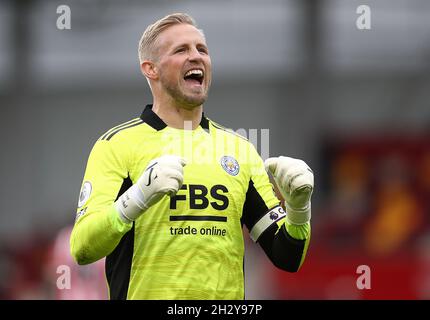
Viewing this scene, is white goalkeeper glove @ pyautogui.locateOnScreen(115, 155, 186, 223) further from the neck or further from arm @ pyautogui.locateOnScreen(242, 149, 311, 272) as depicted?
arm @ pyautogui.locateOnScreen(242, 149, 311, 272)

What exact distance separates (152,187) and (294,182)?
59 cm

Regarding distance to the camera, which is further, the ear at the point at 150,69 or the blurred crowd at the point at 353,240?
the blurred crowd at the point at 353,240

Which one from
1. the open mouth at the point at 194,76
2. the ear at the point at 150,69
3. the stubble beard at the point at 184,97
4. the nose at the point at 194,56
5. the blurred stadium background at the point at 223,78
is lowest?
the stubble beard at the point at 184,97

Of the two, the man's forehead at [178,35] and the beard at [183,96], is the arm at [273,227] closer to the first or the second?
the beard at [183,96]

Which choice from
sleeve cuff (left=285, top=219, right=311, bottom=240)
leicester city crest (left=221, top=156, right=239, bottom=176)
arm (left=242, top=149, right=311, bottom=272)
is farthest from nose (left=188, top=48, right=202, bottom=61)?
sleeve cuff (left=285, top=219, right=311, bottom=240)

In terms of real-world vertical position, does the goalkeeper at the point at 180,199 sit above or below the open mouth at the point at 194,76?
below

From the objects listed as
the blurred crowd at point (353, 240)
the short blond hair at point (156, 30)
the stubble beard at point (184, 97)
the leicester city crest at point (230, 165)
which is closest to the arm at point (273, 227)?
the leicester city crest at point (230, 165)

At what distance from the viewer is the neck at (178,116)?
4.63 metres

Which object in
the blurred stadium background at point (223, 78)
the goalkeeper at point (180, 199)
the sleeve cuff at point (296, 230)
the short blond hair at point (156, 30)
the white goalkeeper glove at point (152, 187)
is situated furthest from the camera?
the blurred stadium background at point (223, 78)

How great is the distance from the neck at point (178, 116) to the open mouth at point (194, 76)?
0.13 metres

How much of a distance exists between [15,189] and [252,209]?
17587 millimetres

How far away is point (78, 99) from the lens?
2180 centimetres

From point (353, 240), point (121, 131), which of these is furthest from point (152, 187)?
point (353, 240)
